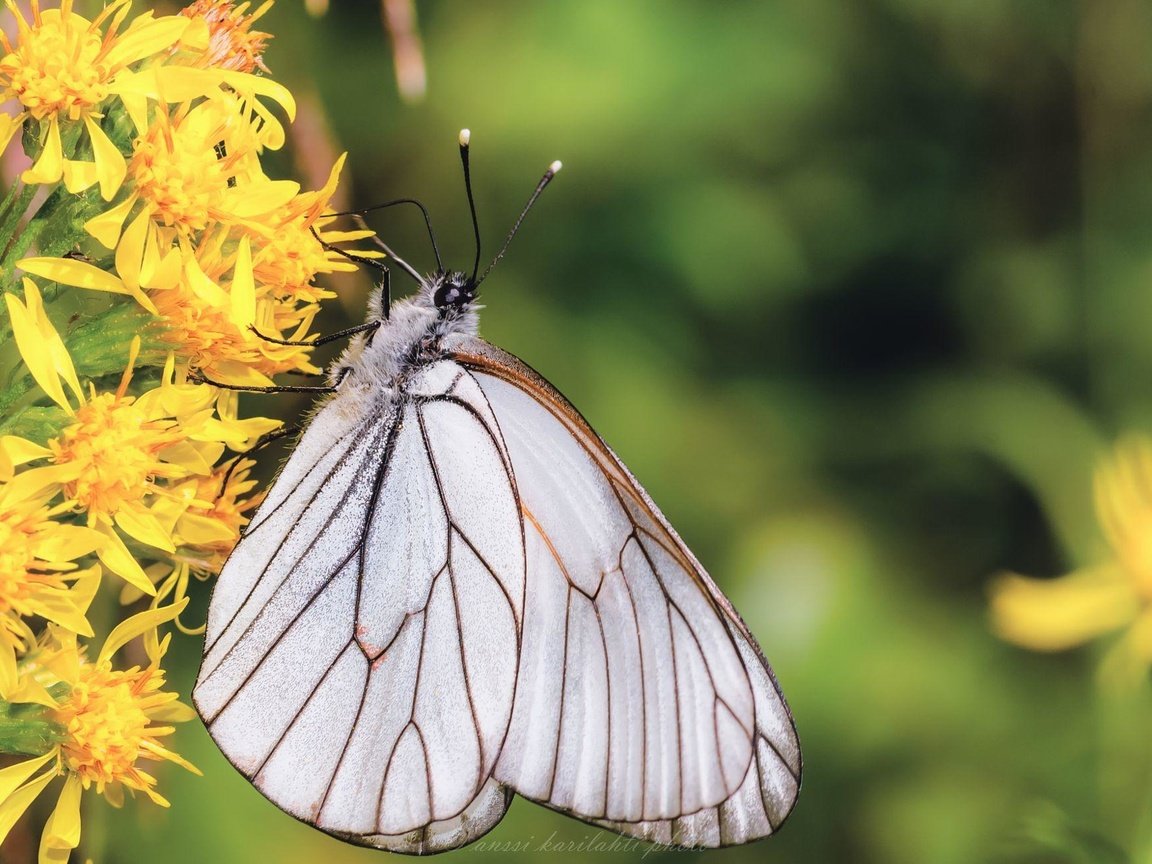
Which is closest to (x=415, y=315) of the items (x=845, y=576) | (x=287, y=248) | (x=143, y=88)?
(x=287, y=248)

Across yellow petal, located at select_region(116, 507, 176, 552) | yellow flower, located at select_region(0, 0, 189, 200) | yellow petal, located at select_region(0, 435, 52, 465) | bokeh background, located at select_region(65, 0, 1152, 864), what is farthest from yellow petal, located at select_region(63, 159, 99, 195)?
bokeh background, located at select_region(65, 0, 1152, 864)

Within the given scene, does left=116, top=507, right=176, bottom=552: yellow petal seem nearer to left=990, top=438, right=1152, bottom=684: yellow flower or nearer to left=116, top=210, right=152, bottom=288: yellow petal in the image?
left=116, top=210, right=152, bottom=288: yellow petal

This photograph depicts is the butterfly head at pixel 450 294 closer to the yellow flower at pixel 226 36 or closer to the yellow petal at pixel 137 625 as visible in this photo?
the yellow flower at pixel 226 36

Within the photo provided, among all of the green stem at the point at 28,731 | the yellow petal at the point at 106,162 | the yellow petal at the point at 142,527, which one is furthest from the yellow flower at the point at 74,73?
the green stem at the point at 28,731

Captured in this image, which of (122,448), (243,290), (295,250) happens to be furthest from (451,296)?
(122,448)

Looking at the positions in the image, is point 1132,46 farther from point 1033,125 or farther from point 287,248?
point 287,248

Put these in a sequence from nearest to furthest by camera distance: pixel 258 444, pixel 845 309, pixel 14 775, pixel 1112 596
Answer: pixel 14 775, pixel 258 444, pixel 1112 596, pixel 845 309

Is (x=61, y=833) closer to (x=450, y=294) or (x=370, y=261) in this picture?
(x=370, y=261)
